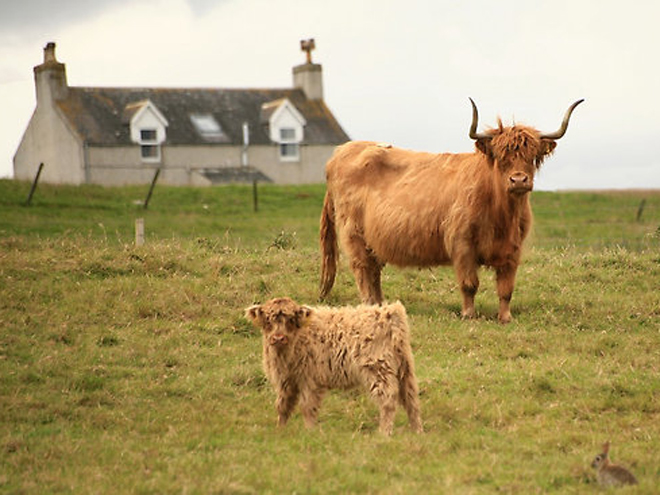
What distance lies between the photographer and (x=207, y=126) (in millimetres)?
50594

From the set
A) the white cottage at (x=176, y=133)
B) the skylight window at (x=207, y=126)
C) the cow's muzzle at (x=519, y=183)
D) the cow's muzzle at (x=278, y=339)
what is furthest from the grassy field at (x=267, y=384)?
the skylight window at (x=207, y=126)

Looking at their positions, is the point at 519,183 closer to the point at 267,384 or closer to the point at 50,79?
the point at 267,384

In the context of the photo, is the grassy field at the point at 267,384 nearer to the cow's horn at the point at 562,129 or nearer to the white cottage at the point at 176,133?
the cow's horn at the point at 562,129

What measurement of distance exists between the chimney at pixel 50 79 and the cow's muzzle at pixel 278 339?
4225 centimetres

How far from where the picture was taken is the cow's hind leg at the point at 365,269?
43.7ft

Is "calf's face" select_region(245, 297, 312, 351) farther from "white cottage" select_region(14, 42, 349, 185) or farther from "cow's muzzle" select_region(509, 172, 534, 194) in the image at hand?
"white cottage" select_region(14, 42, 349, 185)

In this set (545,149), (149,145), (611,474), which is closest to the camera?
(611,474)

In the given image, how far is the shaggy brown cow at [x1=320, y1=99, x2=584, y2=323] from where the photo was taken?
12031mm

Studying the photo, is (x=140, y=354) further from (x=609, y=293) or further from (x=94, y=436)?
(x=609, y=293)

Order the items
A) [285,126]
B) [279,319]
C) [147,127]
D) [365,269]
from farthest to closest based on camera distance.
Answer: [285,126] < [147,127] < [365,269] < [279,319]

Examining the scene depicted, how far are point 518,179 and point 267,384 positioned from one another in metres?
4.13

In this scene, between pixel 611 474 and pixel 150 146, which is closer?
pixel 611 474

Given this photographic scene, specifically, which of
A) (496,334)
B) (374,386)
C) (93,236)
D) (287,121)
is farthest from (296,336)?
(287,121)

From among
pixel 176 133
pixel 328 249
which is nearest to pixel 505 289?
pixel 328 249
